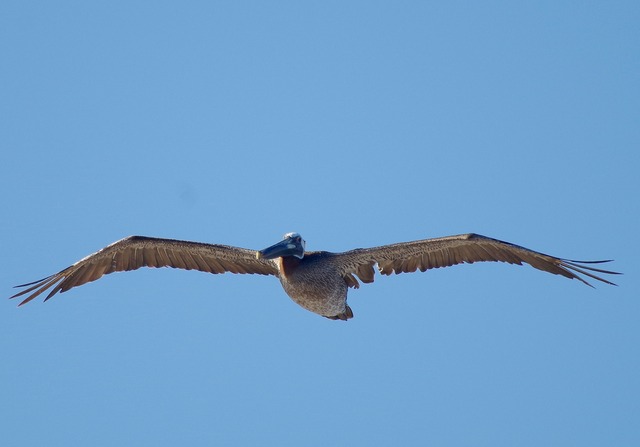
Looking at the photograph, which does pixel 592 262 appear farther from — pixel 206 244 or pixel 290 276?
pixel 206 244

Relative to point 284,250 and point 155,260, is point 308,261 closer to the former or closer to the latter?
point 284,250

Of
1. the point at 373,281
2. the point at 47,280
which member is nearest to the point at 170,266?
the point at 47,280

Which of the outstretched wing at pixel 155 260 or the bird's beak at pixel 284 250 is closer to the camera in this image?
the bird's beak at pixel 284 250

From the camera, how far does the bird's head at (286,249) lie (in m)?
16.8

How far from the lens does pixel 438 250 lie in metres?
17.7

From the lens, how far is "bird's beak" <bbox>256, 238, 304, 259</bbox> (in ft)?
55.0

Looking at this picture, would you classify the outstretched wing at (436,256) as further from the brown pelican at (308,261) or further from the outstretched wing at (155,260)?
the outstretched wing at (155,260)

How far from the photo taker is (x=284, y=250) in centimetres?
1700

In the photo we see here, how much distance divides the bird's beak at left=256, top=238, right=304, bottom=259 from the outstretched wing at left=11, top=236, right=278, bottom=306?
3.20 ft

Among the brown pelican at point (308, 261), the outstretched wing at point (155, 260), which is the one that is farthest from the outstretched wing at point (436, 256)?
the outstretched wing at point (155, 260)

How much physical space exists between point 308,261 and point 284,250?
2.09 feet

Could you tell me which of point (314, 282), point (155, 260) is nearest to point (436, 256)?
point (314, 282)

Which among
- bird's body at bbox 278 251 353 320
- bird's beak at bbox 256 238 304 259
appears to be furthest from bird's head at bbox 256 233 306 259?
bird's body at bbox 278 251 353 320

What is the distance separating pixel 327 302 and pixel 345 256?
0.83 meters
